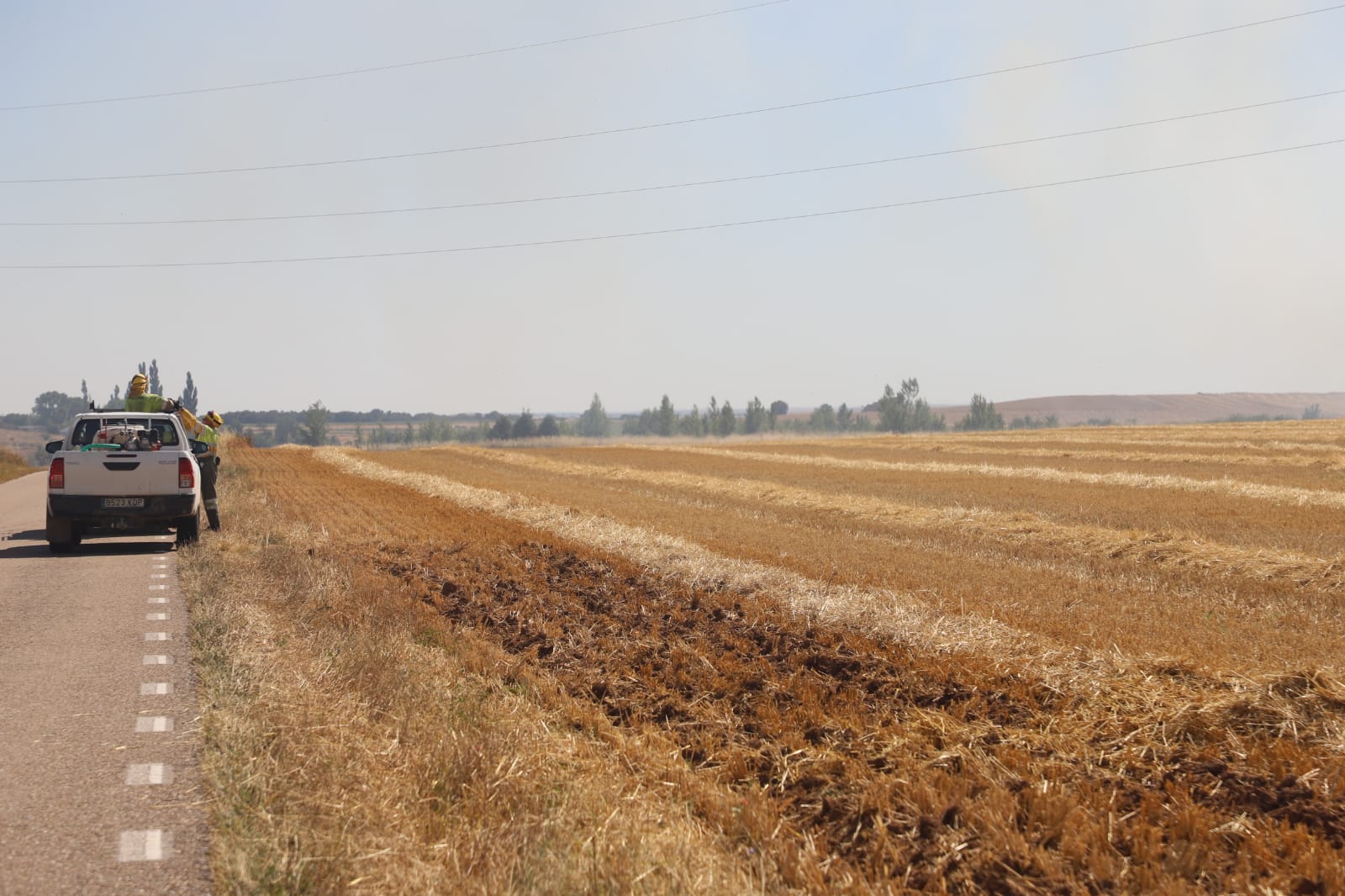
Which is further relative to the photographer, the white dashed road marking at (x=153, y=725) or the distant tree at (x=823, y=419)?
the distant tree at (x=823, y=419)

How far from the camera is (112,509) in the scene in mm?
17141

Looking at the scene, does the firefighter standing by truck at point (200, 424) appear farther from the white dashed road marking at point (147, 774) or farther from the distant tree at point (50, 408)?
the distant tree at point (50, 408)

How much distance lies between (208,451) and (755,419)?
163401 millimetres

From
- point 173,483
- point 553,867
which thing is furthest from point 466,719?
point 173,483

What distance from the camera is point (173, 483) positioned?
56.6 ft

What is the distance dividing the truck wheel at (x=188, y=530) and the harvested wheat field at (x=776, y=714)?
58 cm

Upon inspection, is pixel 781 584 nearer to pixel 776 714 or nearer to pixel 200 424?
pixel 776 714

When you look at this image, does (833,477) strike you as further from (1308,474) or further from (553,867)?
(553,867)

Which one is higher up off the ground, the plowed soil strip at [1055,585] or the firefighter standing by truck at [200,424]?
the firefighter standing by truck at [200,424]

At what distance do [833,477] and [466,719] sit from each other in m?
32.2

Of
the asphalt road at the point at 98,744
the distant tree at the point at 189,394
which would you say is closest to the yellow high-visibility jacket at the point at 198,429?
the asphalt road at the point at 98,744

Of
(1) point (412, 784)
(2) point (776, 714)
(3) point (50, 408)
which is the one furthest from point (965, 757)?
(3) point (50, 408)

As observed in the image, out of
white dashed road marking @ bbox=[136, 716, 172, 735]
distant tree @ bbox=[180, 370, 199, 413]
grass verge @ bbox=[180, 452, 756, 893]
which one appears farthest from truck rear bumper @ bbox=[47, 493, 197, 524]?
distant tree @ bbox=[180, 370, 199, 413]

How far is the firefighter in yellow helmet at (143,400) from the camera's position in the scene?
1958 cm
